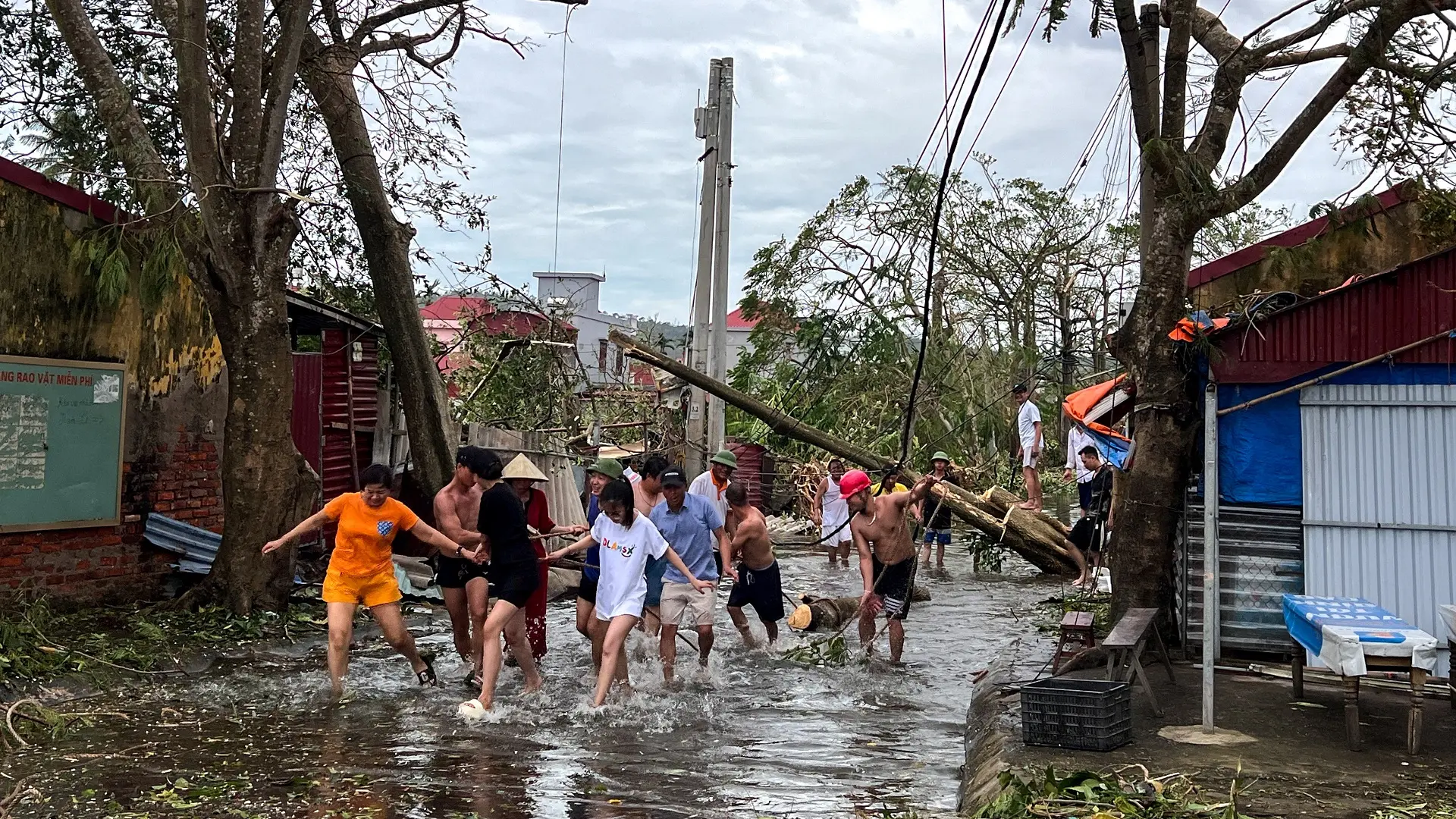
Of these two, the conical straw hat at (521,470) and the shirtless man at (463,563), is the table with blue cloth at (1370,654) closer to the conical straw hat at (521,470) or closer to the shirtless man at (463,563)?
the conical straw hat at (521,470)

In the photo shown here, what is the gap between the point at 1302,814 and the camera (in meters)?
5.90

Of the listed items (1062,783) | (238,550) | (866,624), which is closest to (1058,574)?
(866,624)

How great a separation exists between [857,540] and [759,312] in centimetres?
1264

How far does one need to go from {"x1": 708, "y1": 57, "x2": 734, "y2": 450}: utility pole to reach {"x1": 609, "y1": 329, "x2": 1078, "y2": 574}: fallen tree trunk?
60 cm

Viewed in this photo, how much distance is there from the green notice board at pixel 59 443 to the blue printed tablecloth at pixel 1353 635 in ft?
32.4

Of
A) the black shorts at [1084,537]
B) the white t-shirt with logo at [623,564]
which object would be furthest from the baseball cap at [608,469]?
the black shorts at [1084,537]

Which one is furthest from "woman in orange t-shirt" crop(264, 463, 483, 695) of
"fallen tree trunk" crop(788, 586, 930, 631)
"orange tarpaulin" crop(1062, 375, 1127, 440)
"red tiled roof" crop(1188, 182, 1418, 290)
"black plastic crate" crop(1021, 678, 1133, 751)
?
"red tiled roof" crop(1188, 182, 1418, 290)

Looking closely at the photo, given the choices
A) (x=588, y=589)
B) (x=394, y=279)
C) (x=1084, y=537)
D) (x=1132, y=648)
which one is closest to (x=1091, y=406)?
(x=1084, y=537)

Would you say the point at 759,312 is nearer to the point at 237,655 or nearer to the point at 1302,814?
the point at 237,655

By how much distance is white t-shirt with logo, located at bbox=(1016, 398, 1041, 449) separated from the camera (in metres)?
17.8

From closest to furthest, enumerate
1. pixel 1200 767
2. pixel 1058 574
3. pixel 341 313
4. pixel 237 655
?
pixel 1200 767, pixel 237 655, pixel 341 313, pixel 1058 574

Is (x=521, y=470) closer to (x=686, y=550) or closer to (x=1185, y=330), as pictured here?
(x=686, y=550)

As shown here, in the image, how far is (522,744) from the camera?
8148 millimetres

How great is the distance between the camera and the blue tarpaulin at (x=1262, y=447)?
9.48 metres
